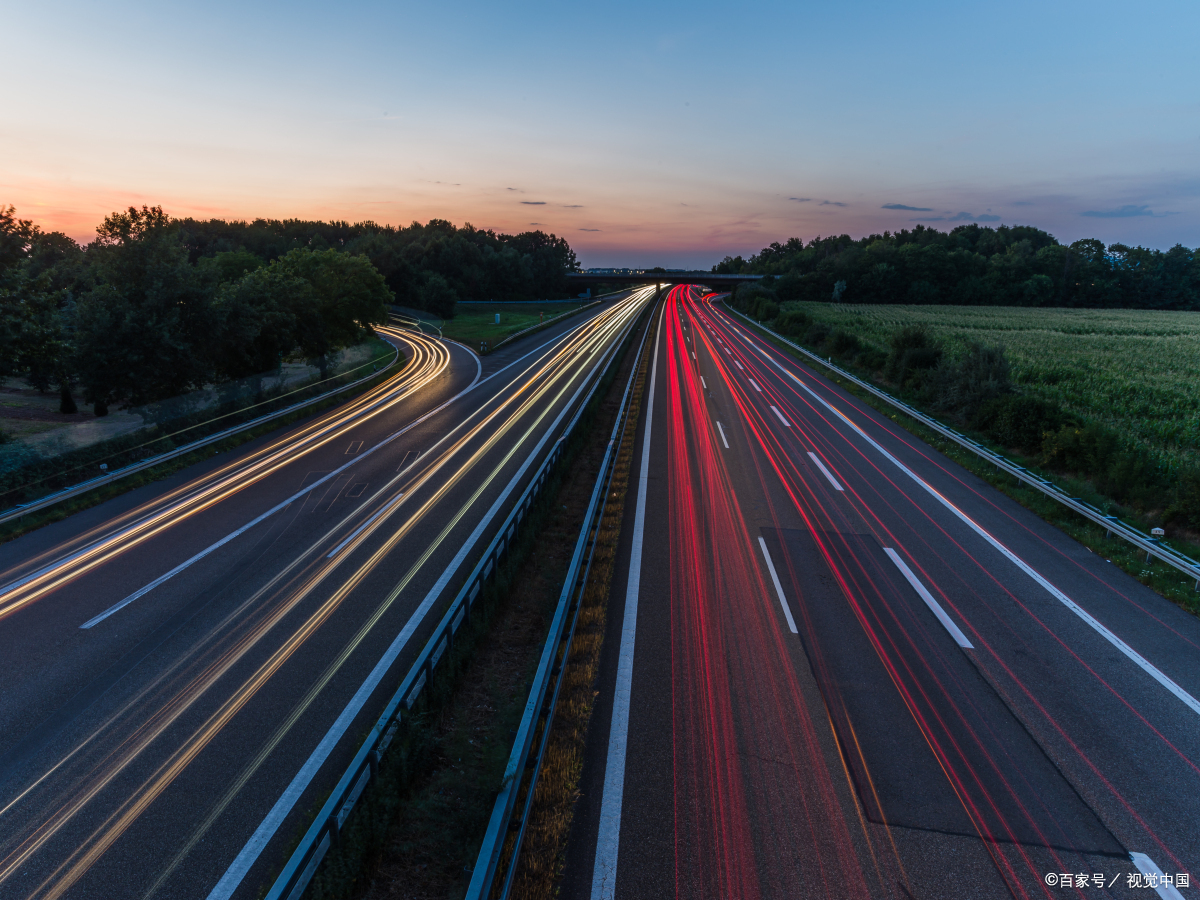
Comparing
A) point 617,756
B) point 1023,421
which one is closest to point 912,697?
point 617,756

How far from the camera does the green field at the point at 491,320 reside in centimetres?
6003

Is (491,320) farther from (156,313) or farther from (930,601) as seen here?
(930,601)

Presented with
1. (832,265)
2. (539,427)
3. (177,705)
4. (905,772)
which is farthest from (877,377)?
(832,265)

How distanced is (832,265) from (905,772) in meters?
128

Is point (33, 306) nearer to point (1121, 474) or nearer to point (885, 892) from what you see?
point (885, 892)

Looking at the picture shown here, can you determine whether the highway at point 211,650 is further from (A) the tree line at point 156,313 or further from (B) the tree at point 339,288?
(B) the tree at point 339,288

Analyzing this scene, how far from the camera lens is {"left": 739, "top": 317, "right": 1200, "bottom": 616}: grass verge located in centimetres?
1170

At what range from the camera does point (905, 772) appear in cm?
723

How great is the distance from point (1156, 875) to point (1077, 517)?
11.5m

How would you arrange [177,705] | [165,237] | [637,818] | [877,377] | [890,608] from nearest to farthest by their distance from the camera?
[637,818], [177,705], [890,608], [165,237], [877,377]

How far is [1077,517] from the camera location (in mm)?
15000

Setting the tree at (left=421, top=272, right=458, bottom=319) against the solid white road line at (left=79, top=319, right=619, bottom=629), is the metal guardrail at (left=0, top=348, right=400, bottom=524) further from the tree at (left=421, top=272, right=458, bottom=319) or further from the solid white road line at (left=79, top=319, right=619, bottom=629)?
the tree at (left=421, top=272, right=458, bottom=319)

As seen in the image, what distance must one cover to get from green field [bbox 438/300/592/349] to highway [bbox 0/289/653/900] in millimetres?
35601

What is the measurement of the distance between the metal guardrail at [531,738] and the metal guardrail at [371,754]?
1.54m
